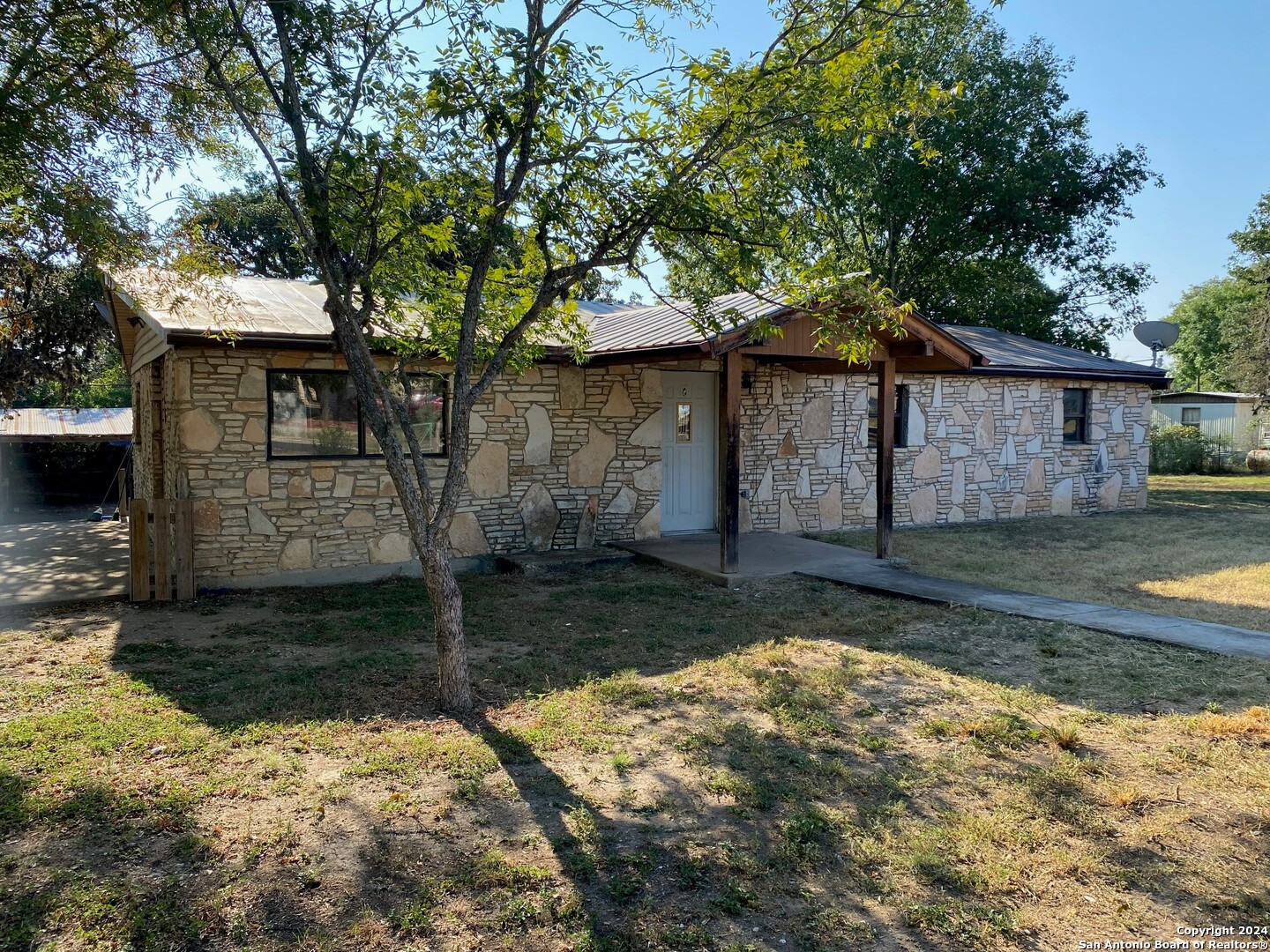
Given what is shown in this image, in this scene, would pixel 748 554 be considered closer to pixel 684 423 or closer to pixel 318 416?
pixel 684 423

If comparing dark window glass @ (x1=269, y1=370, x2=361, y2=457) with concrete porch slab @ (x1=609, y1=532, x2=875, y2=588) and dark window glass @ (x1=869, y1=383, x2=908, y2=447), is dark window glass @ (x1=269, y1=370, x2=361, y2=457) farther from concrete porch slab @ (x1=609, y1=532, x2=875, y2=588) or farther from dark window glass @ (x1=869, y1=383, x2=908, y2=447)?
dark window glass @ (x1=869, y1=383, x2=908, y2=447)

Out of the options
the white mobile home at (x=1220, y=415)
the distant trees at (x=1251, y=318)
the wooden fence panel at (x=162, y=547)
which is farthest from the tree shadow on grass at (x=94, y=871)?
the white mobile home at (x=1220, y=415)

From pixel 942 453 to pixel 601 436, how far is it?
639 cm

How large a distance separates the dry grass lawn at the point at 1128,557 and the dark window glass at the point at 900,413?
154 centimetres

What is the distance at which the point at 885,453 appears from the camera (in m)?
10.3

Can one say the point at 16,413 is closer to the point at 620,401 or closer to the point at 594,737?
the point at 620,401

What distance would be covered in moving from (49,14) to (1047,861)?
→ 6.78 metres

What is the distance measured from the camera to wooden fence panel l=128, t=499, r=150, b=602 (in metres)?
8.21

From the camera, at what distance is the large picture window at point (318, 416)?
29.9 ft

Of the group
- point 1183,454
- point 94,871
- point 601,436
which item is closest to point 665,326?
point 601,436

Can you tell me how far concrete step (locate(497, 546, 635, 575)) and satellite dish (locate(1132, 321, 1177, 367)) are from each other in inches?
570

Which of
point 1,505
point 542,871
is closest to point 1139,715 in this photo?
point 542,871

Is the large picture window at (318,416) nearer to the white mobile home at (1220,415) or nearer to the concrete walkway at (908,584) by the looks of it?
the concrete walkway at (908,584)

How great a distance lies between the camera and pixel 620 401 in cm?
1106
